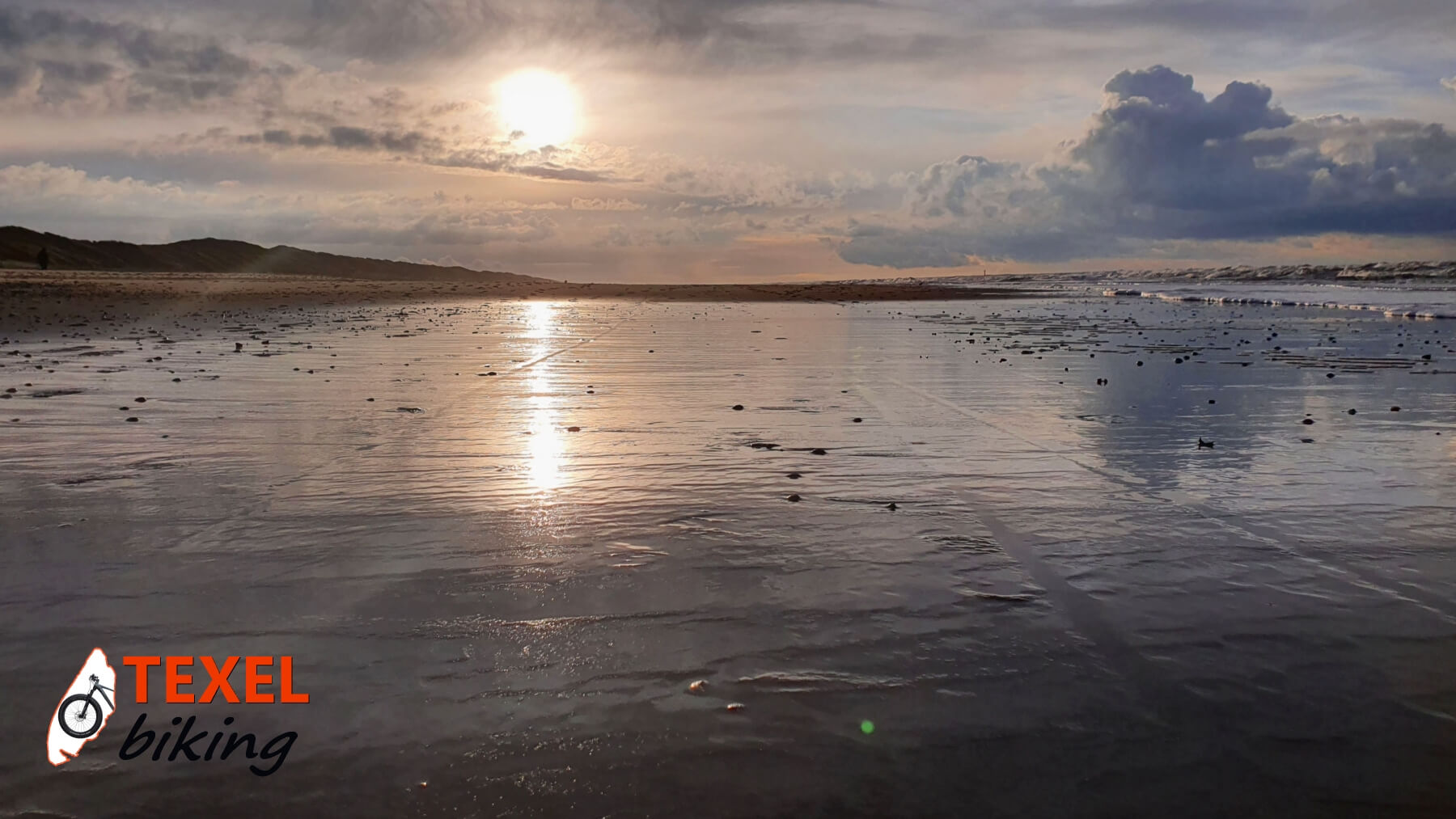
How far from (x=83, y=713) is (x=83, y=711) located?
24mm

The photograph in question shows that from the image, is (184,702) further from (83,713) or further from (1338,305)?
(1338,305)

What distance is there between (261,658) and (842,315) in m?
40.9

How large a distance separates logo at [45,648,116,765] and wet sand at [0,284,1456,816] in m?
0.08

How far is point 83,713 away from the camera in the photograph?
14.6ft

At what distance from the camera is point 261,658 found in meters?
4.98

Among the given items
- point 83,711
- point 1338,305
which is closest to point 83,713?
point 83,711

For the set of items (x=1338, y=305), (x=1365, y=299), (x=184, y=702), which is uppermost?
(x=1365, y=299)

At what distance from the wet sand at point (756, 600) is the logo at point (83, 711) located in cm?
8

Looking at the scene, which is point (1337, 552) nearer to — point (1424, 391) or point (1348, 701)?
point (1348, 701)

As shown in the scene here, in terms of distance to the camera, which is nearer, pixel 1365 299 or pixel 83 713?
pixel 83 713

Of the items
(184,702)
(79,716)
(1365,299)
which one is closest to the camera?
(79,716)

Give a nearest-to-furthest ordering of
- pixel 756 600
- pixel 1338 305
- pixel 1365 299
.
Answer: pixel 756 600, pixel 1338 305, pixel 1365 299

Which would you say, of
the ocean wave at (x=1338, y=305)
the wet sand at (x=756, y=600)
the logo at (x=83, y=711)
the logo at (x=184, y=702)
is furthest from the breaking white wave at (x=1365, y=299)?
the logo at (x=83, y=711)

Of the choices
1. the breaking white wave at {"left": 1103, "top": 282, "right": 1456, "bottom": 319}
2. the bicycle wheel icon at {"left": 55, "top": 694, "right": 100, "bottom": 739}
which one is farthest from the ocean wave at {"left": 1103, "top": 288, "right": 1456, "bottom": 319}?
the bicycle wheel icon at {"left": 55, "top": 694, "right": 100, "bottom": 739}
